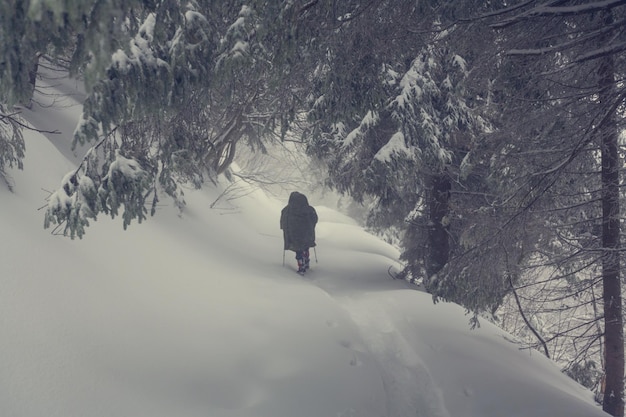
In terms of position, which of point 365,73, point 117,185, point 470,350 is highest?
point 365,73

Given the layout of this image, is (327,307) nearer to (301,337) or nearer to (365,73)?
(301,337)

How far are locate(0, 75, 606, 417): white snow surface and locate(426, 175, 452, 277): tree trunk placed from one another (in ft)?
2.88

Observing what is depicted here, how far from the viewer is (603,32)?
15.5 feet

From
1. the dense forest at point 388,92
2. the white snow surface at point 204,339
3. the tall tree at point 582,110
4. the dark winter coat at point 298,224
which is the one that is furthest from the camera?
the dark winter coat at point 298,224

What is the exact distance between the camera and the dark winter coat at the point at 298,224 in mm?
12180

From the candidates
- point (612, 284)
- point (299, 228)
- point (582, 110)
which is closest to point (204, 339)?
point (582, 110)

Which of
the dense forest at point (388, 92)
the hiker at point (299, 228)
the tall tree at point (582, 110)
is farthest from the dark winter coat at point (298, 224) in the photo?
the tall tree at point (582, 110)

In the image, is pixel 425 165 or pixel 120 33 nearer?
pixel 120 33

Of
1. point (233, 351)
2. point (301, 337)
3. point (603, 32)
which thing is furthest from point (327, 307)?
point (603, 32)

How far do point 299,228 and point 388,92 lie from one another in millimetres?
4857

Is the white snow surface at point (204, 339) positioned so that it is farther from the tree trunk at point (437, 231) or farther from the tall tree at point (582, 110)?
the tall tree at point (582, 110)

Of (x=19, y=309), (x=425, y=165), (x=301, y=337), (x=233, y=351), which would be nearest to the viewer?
(x=19, y=309)

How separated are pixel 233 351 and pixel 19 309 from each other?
96.4 inches

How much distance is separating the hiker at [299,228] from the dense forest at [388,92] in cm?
239
